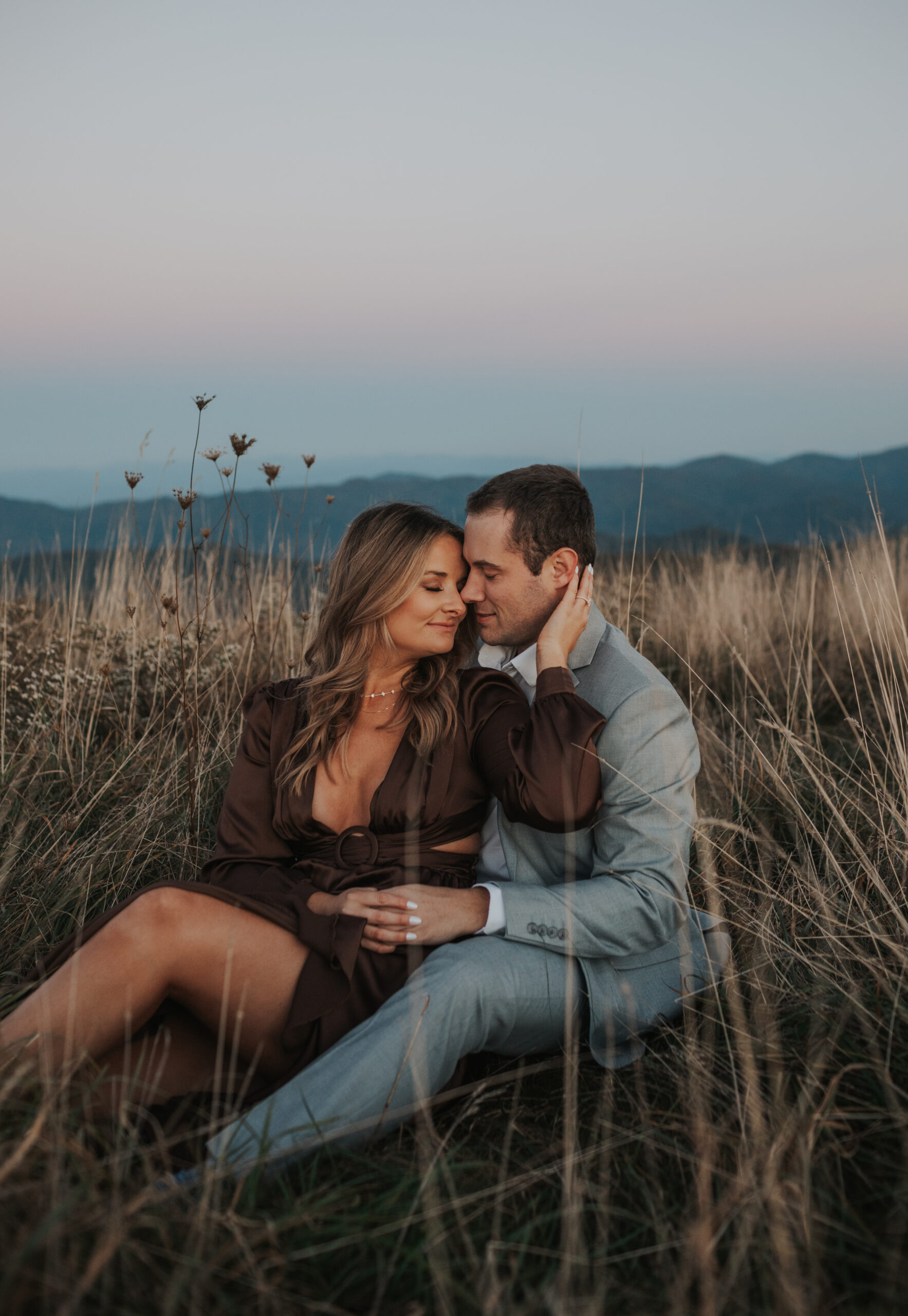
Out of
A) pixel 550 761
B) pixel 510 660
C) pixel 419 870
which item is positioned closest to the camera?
pixel 550 761

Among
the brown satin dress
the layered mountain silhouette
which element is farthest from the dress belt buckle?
the layered mountain silhouette

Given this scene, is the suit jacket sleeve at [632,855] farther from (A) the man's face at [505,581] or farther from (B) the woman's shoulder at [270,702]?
(B) the woman's shoulder at [270,702]

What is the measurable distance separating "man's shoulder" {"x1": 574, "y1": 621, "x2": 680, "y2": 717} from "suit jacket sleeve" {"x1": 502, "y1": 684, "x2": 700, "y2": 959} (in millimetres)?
14

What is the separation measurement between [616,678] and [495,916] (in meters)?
0.69

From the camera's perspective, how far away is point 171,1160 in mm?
1743

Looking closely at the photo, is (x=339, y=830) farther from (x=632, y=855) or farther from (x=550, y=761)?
(x=632, y=855)

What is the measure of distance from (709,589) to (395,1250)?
5702 millimetres

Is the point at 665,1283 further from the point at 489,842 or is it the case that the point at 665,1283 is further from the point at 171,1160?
the point at 489,842

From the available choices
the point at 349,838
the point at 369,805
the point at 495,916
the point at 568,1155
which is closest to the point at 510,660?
the point at 369,805

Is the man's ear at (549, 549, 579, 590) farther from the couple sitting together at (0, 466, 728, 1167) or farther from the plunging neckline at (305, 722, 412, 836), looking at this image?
the plunging neckline at (305, 722, 412, 836)

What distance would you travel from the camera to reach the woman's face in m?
2.54

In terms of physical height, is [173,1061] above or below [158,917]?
below

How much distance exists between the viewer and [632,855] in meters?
2.28

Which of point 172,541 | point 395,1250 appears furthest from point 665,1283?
point 172,541
